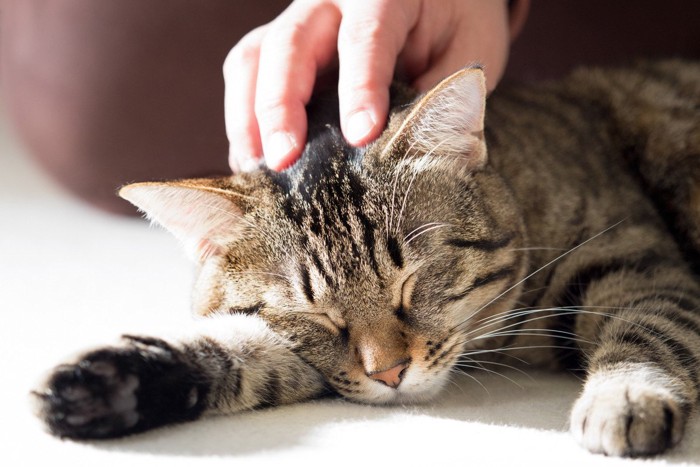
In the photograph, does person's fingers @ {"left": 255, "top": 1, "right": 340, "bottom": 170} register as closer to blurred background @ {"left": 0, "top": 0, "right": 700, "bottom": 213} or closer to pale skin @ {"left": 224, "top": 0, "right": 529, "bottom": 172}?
pale skin @ {"left": 224, "top": 0, "right": 529, "bottom": 172}

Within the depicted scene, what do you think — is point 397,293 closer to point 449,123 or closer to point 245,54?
point 449,123

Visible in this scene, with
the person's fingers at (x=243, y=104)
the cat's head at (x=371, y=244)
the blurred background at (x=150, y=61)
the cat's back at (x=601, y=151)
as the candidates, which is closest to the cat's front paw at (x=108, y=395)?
the cat's head at (x=371, y=244)

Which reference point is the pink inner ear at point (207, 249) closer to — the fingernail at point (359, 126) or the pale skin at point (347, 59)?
the pale skin at point (347, 59)

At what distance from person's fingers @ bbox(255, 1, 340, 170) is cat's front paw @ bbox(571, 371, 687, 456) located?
1.81ft

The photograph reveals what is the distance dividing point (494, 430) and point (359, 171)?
40cm

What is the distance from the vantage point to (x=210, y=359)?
98 cm

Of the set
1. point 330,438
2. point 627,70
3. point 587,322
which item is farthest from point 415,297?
point 627,70

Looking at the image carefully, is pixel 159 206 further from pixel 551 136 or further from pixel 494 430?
pixel 551 136

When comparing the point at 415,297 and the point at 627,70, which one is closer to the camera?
the point at 415,297

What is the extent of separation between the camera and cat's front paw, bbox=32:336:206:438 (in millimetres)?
833

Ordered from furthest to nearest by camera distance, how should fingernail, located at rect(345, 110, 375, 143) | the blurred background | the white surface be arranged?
the blurred background
fingernail, located at rect(345, 110, 375, 143)
the white surface

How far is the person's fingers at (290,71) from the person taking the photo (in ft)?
3.74

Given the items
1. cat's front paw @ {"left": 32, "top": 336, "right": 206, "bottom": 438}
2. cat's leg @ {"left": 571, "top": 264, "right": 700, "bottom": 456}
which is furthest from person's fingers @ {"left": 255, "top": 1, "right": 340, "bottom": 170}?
cat's leg @ {"left": 571, "top": 264, "right": 700, "bottom": 456}

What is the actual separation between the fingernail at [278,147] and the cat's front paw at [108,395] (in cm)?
36
